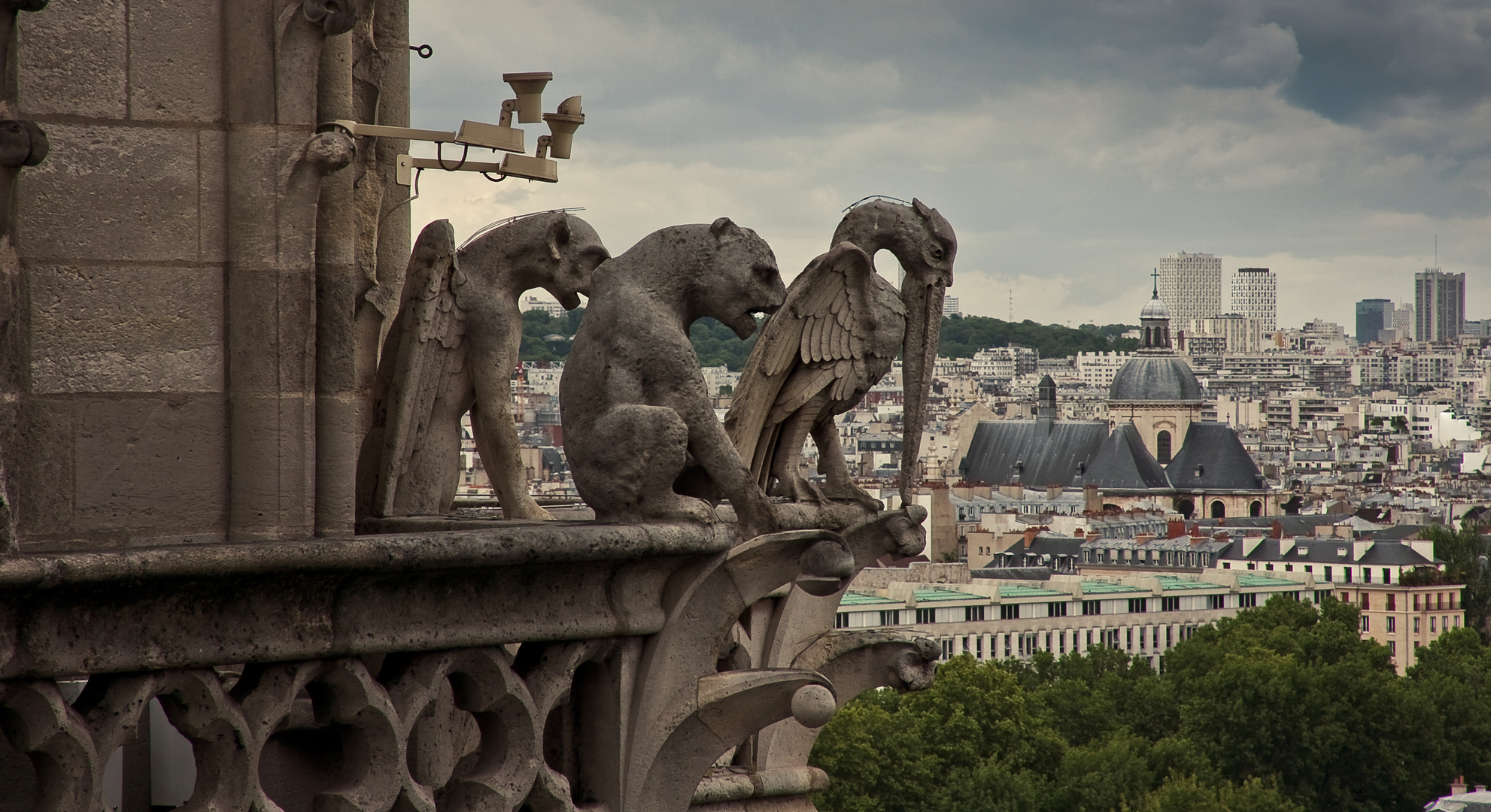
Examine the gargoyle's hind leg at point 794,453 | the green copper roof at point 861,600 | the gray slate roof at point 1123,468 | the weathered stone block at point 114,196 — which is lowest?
the green copper roof at point 861,600

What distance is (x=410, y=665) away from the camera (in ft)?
19.1

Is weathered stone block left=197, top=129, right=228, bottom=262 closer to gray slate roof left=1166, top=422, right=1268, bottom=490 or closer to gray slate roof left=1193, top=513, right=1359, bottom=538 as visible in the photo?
gray slate roof left=1193, top=513, right=1359, bottom=538

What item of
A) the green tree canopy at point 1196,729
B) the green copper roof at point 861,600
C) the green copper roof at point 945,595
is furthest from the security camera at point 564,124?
the green copper roof at point 945,595

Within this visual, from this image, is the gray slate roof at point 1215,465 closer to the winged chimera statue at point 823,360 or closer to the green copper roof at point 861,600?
the green copper roof at point 861,600

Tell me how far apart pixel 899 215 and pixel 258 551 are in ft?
12.1

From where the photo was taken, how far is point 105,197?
575cm

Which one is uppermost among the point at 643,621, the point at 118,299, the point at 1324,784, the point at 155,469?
the point at 118,299

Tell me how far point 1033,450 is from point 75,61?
16499cm

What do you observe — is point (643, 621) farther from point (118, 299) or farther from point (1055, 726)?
point (1055, 726)

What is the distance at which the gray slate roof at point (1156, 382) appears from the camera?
182125 millimetres

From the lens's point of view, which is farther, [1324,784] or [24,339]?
[1324,784]

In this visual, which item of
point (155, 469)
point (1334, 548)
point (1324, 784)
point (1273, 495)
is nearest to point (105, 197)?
point (155, 469)

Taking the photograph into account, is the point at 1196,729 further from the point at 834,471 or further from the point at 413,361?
the point at 413,361

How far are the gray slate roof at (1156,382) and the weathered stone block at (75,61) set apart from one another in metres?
178
